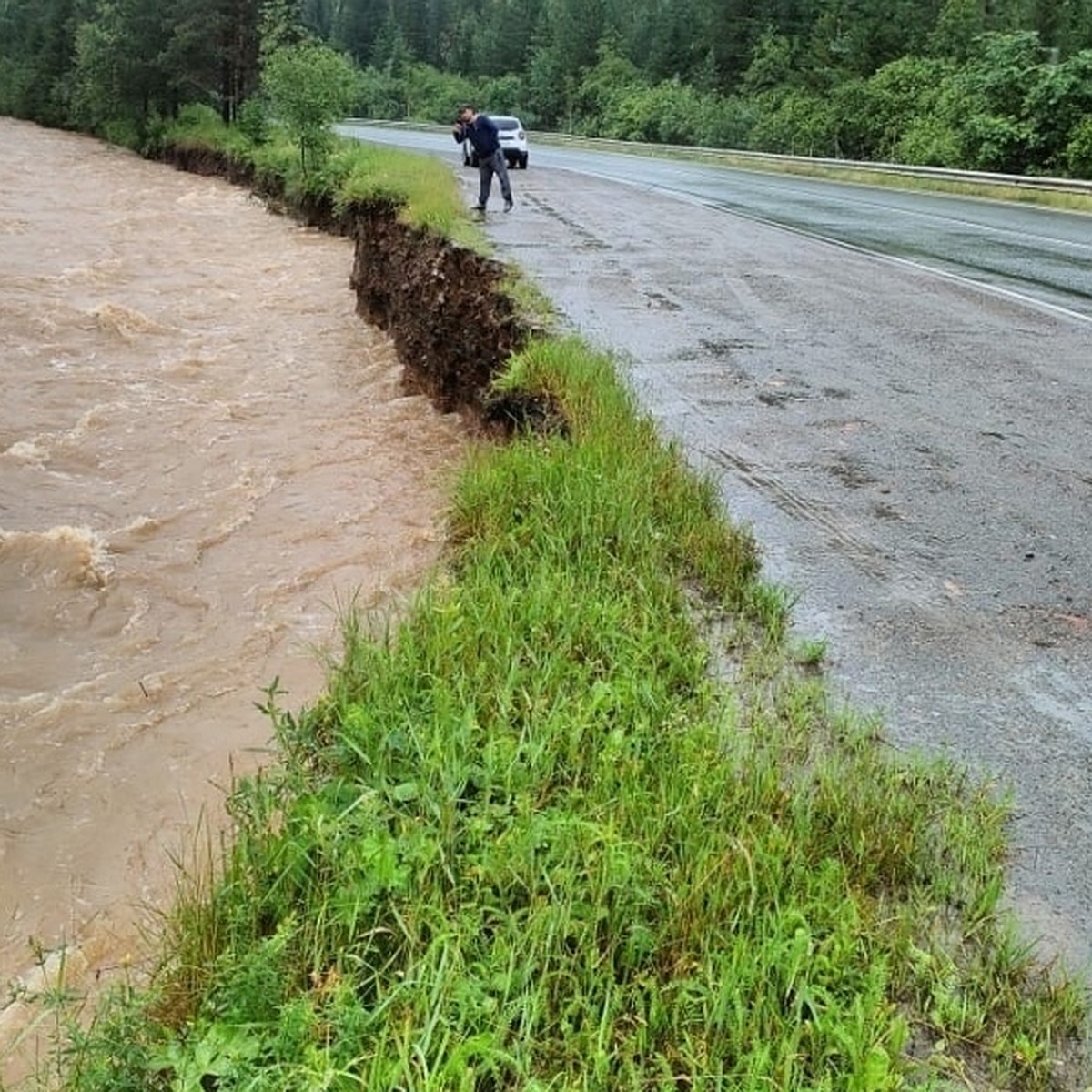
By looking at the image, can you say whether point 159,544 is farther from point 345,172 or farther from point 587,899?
point 345,172

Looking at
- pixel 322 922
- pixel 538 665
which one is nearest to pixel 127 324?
pixel 538 665

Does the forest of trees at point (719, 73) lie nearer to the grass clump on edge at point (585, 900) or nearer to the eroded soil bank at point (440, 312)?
the eroded soil bank at point (440, 312)

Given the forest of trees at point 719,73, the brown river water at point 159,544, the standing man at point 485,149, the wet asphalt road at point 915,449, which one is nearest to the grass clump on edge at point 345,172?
the standing man at point 485,149

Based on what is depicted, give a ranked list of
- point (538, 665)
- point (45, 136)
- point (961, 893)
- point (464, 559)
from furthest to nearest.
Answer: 1. point (45, 136)
2. point (464, 559)
3. point (538, 665)
4. point (961, 893)

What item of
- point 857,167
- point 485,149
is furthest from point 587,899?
point 857,167

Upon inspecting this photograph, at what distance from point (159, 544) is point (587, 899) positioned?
5.71 metres

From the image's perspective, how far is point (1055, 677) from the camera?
153 inches

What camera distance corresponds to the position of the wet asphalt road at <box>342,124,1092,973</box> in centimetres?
356

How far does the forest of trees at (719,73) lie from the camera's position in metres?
24.5

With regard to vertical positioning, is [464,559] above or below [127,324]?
above

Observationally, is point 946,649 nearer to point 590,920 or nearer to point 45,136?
point 590,920

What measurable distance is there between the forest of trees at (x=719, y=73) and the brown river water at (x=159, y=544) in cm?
1689

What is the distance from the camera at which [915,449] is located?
618cm

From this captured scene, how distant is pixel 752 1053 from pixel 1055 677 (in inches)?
89.7
